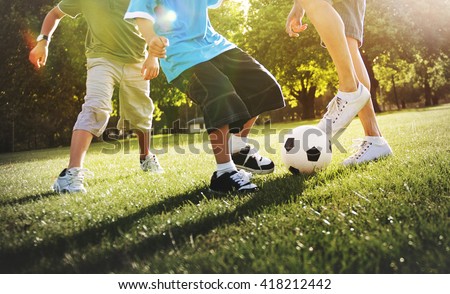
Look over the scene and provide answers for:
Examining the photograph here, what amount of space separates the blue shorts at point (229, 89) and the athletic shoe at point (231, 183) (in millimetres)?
286

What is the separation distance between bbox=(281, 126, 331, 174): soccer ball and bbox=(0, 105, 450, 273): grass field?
0.57 ft

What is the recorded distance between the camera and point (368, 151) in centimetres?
322

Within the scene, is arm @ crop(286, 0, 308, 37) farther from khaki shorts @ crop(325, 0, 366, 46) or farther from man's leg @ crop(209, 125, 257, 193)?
man's leg @ crop(209, 125, 257, 193)

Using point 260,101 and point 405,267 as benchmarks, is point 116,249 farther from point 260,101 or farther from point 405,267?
point 260,101

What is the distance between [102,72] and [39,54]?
0.49 m

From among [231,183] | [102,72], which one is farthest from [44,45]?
[231,183]

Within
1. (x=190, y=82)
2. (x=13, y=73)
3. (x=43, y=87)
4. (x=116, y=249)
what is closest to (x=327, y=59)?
(x=43, y=87)

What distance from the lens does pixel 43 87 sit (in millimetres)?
7512

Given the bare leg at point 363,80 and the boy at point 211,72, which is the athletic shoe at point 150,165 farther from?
the bare leg at point 363,80

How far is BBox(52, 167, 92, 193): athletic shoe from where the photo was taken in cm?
310

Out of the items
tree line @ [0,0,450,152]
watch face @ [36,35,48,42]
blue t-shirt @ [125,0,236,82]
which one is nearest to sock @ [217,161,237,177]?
blue t-shirt @ [125,0,236,82]

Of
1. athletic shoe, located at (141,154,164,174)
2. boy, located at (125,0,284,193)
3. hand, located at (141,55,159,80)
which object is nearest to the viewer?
hand, located at (141,55,159,80)

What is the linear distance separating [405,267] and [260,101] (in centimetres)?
183

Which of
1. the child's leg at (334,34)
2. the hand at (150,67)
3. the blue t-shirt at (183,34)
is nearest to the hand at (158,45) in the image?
the hand at (150,67)
